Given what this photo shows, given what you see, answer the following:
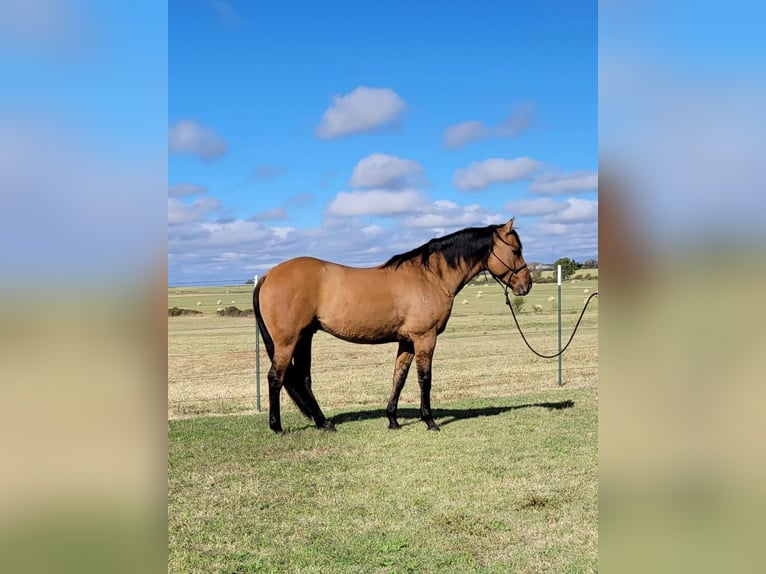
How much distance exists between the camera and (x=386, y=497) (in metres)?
4.74

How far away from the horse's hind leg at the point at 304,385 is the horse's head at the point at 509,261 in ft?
8.70

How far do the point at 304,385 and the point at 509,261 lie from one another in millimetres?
3161

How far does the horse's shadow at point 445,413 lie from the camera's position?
8.11 m

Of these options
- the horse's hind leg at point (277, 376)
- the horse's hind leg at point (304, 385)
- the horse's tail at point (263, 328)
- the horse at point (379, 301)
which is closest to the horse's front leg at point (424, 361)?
the horse at point (379, 301)

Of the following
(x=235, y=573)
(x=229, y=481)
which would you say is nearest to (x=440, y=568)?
(x=235, y=573)

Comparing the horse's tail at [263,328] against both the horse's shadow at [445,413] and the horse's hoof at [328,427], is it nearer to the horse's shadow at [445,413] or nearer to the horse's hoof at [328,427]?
the horse's hoof at [328,427]

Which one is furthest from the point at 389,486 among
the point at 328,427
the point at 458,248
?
the point at 458,248

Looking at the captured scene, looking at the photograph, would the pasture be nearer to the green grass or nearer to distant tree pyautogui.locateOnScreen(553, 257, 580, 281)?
the green grass

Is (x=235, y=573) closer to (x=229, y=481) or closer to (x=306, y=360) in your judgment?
(x=229, y=481)

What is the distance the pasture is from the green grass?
0.04ft
